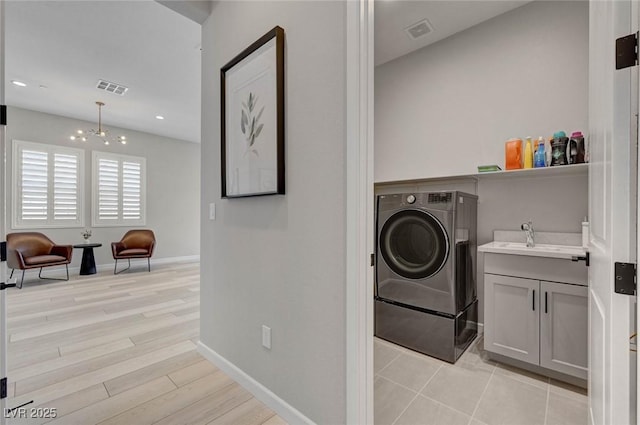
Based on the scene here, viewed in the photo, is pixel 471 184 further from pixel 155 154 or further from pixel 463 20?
pixel 155 154

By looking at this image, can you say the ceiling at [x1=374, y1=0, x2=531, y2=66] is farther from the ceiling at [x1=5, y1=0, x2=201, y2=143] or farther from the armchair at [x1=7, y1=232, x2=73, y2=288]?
the armchair at [x1=7, y1=232, x2=73, y2=288]

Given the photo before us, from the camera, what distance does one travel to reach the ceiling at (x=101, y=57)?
8.63ft

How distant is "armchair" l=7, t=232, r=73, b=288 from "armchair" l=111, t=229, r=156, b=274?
717 mm

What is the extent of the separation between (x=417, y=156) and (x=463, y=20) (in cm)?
124

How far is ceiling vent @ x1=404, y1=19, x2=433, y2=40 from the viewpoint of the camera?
2.60 m

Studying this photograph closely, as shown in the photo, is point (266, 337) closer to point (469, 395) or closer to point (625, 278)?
point (469, 395)

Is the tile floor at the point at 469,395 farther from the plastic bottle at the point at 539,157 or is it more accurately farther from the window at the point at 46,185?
the window at the point at 46,185

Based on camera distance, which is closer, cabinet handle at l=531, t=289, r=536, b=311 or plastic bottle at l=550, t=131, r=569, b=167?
cabinet handle at l=531, t=289, r=536, b=311

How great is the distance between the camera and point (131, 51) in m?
3.21

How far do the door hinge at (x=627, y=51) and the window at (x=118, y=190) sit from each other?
23.4 ft

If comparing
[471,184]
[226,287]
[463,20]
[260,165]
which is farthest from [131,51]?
[471,184]

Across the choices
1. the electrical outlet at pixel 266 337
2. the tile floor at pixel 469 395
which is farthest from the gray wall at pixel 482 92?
the electrical outlet at pixel 266 337

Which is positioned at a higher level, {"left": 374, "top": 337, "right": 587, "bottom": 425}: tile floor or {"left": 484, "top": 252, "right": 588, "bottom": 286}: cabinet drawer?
{"left": 484, "top": 252, "right": 588, "bottom": 286}: cabinet drawer

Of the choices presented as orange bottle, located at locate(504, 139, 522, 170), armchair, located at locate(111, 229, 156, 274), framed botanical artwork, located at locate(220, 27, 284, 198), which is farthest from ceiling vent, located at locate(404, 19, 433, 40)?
armchair, located at locate(111, 229, 156, 274)
